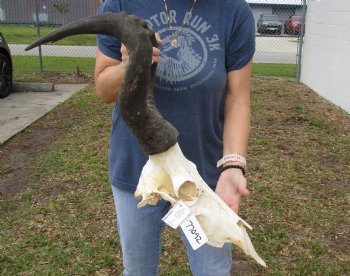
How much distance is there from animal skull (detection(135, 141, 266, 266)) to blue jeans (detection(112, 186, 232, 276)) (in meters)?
0.33

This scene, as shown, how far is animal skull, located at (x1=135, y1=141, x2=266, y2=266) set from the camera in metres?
1.56

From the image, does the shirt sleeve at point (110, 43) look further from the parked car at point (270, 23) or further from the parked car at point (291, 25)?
the parked car at point (270, 23)

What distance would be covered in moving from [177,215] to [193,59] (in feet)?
1.95

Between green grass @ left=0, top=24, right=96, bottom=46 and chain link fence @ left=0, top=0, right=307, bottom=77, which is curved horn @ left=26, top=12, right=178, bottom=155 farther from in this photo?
green grass @ left=0, top=24, right=96, bottom=46

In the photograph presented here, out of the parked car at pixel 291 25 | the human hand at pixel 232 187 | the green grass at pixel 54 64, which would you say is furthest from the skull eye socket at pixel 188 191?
the parked car at pixel 291 25

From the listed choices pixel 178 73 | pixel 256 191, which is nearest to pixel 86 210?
pixel 256 191

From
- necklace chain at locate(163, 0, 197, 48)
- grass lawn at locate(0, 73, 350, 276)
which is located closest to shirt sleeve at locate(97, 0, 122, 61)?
necklace chain at locate(163, 0, 197, 48)

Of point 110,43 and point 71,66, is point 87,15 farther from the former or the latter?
point 110,43

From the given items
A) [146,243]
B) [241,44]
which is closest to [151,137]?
[241,44]

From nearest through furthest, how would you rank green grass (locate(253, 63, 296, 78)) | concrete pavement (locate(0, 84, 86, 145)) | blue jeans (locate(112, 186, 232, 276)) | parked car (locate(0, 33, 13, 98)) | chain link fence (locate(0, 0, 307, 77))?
blue jeans (locate(112, 186, 232, 276)) → concrete pavement (locate(0, 84, 86, 145)) → parked car (locate(0, 33, 13, 98)) → green grass (locate(253, 63, 296, 78)) → chain link fence (locate(0, 0, 307, 77))

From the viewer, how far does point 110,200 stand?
4.27m

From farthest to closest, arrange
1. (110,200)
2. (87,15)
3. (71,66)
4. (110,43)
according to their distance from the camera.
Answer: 1. (87,15)
2. (71,66)
3. (110,200)
4. (110,43)

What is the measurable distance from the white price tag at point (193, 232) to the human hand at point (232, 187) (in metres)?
0.30

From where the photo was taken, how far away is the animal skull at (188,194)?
1560 millimetres
